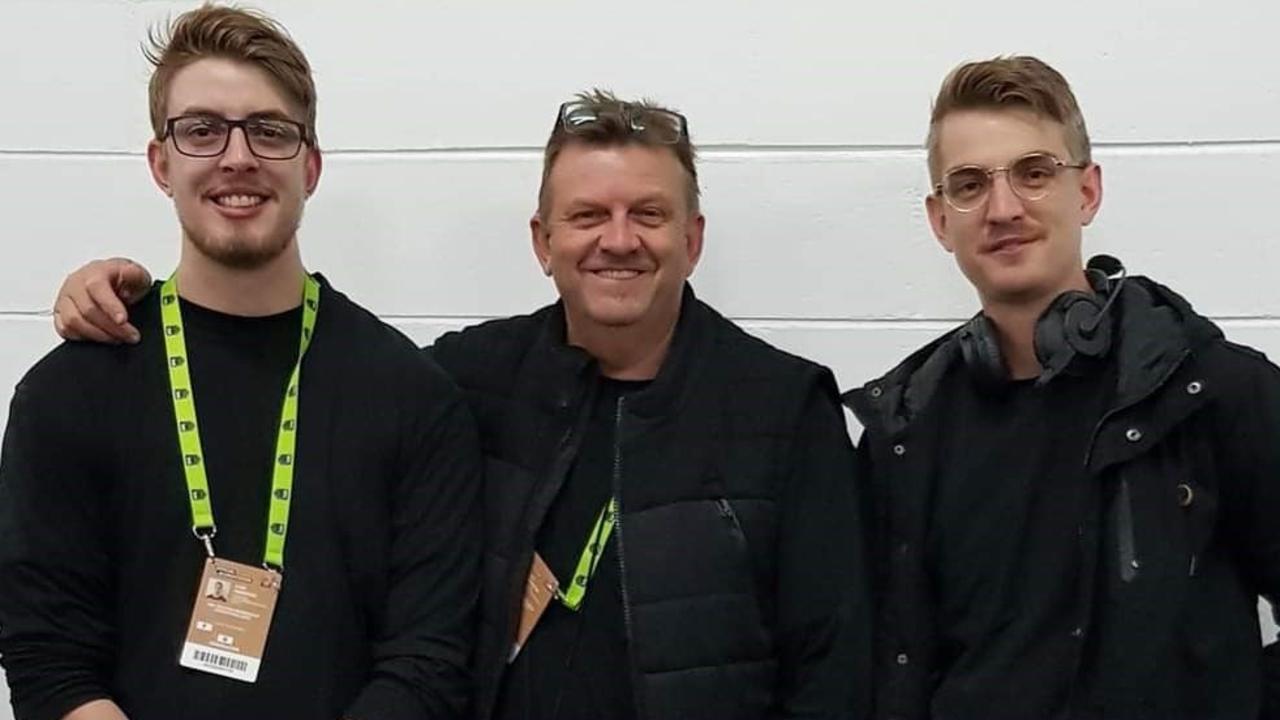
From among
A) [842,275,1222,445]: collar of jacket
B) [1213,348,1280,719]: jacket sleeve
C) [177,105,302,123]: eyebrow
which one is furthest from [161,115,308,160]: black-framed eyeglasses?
[1213,348,1280,719]: jacket sleeve

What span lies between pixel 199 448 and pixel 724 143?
938 mm

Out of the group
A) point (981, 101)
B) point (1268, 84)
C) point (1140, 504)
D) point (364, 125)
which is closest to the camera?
point (1140, 504)

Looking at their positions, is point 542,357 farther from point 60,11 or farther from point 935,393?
point 60,11

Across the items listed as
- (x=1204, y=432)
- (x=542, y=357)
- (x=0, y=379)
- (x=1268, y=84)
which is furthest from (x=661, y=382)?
(x=0, y=379)

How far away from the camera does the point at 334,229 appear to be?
216 cm

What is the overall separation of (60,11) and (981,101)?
1508mm

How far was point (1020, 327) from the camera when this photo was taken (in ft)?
5.43

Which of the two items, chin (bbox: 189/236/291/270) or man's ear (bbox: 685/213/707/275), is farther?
man's ear (bbox: 685/213/707/275)

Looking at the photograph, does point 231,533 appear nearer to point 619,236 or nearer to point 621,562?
point 621,562

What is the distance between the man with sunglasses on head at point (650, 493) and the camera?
160cm

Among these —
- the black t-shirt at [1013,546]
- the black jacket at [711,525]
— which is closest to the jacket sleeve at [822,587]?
the black jacket at [711,525]

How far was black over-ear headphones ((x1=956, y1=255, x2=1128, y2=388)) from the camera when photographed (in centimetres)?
156

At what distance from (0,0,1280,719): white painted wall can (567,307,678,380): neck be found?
39 centimetres

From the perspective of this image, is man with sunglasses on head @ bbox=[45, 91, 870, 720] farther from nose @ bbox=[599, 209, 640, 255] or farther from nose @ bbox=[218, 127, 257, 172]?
nose @ bbox=[218, 127, 257, 172]
